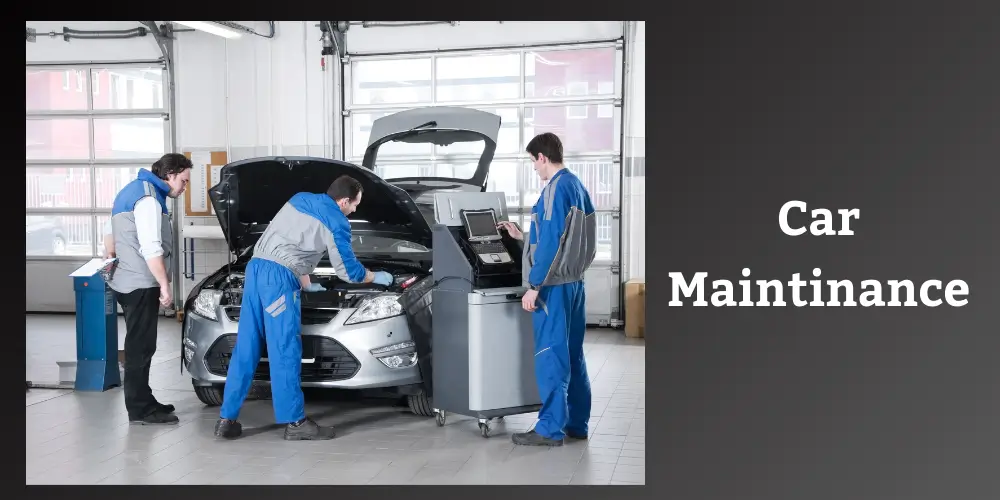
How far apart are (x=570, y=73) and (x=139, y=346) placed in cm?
549

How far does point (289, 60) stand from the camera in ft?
32.6

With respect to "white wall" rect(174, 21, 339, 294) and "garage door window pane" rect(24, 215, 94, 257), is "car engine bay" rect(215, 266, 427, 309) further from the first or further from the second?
"garage door window pane" rect(24, 215, 94, 257)

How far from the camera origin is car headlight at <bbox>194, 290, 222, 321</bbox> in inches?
207

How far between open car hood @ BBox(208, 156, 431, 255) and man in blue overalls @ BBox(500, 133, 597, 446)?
1.03m

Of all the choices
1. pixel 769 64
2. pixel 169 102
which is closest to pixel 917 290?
pixel 769 64

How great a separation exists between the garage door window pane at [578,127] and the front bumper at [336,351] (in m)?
4.71

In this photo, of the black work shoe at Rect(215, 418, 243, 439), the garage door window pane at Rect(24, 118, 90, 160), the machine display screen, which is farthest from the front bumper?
the garage door window pane at Rect(24, 118, 90, 160)

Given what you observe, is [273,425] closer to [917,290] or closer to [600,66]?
[917,290]

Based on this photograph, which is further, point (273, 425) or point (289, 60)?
point (289, 60)

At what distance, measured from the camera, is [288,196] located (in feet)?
18.5

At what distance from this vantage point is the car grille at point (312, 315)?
5.11 m

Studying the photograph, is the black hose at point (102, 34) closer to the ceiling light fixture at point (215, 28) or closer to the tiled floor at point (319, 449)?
the ceiling light fixture at point (215, 28)

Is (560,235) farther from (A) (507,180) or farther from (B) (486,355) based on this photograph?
(A) (507,180)
